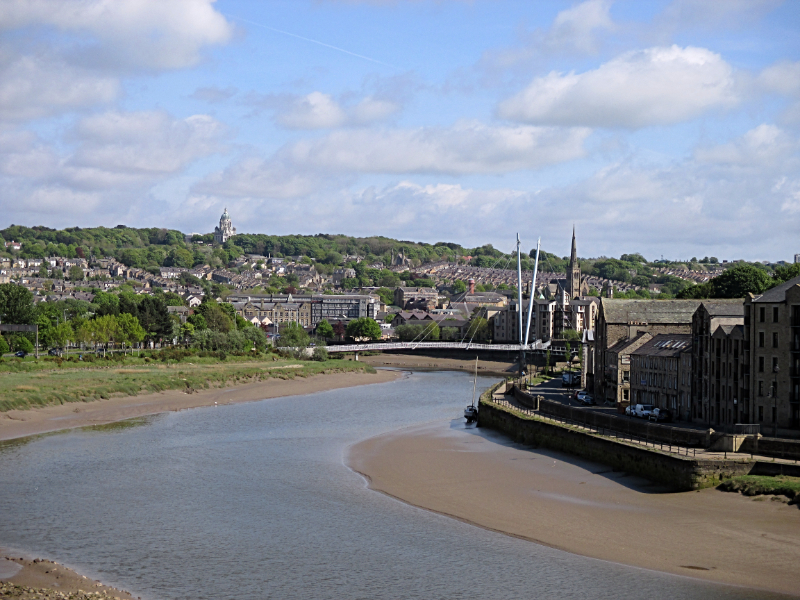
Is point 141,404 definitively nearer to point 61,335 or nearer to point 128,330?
point 61,335

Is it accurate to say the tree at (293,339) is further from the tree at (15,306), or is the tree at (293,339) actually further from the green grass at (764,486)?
the green grass at (764,486)

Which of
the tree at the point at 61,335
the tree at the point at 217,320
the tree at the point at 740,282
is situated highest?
the tree at the point at 740,282

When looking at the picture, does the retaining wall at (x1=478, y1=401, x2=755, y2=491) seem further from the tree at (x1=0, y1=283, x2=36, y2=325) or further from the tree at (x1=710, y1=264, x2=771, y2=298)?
the tree at (x1=0, y1=283, x2=36, y2=325)

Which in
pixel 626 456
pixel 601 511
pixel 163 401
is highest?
pixel 626 456

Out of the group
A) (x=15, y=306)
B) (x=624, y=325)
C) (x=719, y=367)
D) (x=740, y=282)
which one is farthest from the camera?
(x=15, y=306)

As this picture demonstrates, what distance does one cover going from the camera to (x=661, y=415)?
45625 millimetres

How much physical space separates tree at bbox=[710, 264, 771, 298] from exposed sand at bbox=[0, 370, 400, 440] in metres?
37.3

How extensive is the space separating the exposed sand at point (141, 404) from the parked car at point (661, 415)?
1195 inches

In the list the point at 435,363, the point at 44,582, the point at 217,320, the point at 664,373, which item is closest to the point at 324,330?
the point at 217,320

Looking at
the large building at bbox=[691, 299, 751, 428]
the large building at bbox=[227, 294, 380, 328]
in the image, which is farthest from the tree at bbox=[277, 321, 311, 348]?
the large building at bbox=[691, 299, 751, 428]

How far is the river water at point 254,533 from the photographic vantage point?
23.1 meters

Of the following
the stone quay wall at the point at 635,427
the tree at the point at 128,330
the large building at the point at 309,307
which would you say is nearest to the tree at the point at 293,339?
the tree at the point at 128,330

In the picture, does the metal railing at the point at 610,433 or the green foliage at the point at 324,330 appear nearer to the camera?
the metal railing at the point at 610,433

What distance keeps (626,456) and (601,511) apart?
21.5ft
